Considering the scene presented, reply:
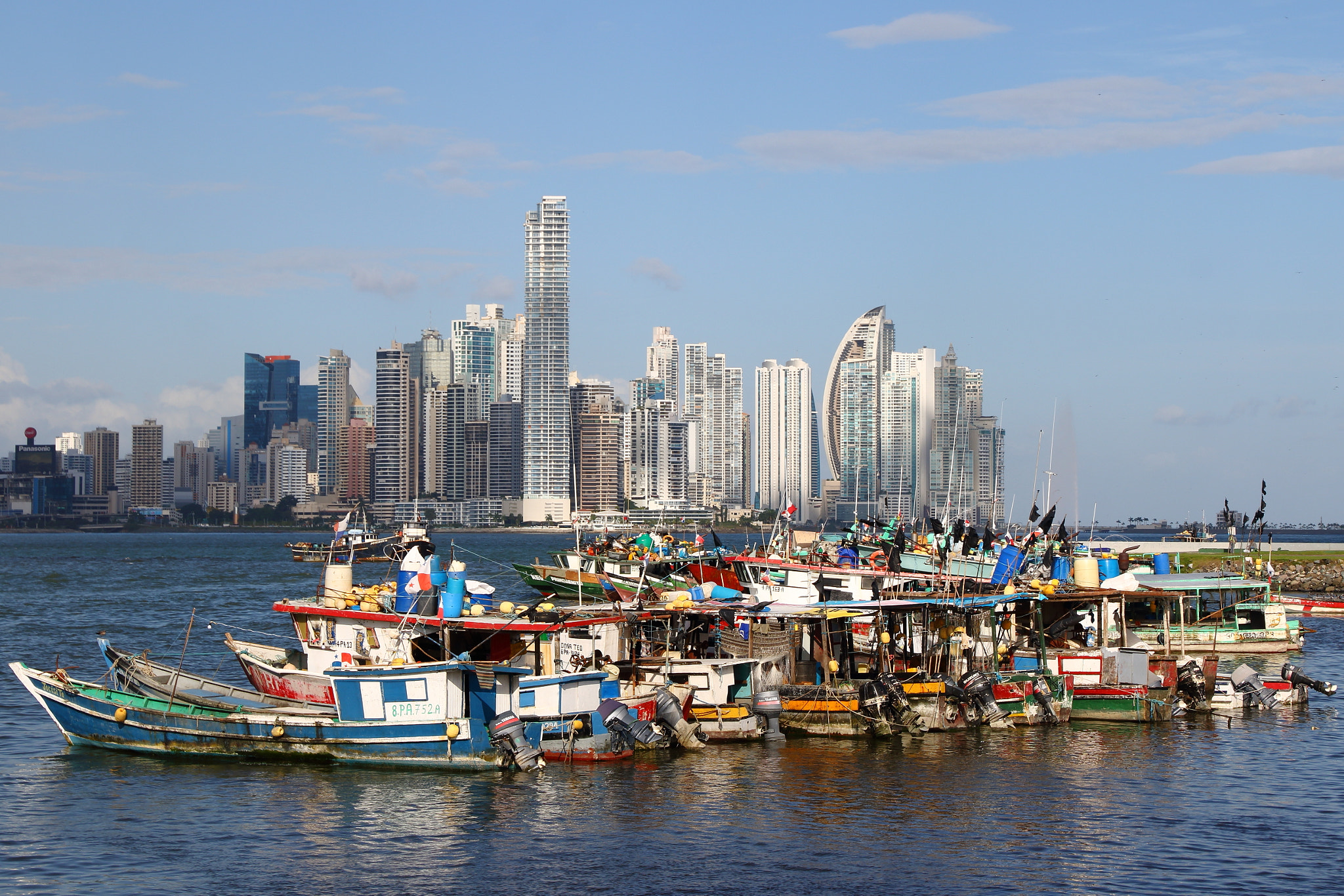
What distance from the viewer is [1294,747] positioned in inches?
1501

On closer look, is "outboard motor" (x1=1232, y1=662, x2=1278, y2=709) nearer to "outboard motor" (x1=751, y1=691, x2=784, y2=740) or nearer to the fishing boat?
"outboard motor" (x1=751, y1=691, x2=784, y2=740)

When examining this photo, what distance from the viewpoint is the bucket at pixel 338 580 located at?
39438mm

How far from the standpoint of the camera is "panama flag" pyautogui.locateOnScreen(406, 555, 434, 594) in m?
37.2

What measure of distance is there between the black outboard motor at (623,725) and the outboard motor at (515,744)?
207 cm

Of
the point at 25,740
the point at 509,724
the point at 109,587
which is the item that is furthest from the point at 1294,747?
the point at 109,587

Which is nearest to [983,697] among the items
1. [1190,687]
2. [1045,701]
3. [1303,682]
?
[1045,701]

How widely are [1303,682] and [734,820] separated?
84.6 ft

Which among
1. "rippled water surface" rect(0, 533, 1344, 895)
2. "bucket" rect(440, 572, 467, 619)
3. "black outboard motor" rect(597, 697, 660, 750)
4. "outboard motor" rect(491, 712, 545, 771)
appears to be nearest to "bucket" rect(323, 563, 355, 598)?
"bucket" rect(440, 572, 467, 619)

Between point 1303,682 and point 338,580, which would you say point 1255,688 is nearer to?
point 1303,682

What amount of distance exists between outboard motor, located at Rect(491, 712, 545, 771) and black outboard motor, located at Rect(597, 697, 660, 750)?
6.80 ft

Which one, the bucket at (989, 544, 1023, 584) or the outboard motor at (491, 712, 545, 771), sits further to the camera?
the bucket at (989, 544, 1023, 584)

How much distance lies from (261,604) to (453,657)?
57526mm

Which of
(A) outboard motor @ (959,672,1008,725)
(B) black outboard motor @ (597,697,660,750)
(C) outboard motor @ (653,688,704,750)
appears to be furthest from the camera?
(A) outboard motor @ (959,672,1008,725)

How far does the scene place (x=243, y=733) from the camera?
33.9 metres
